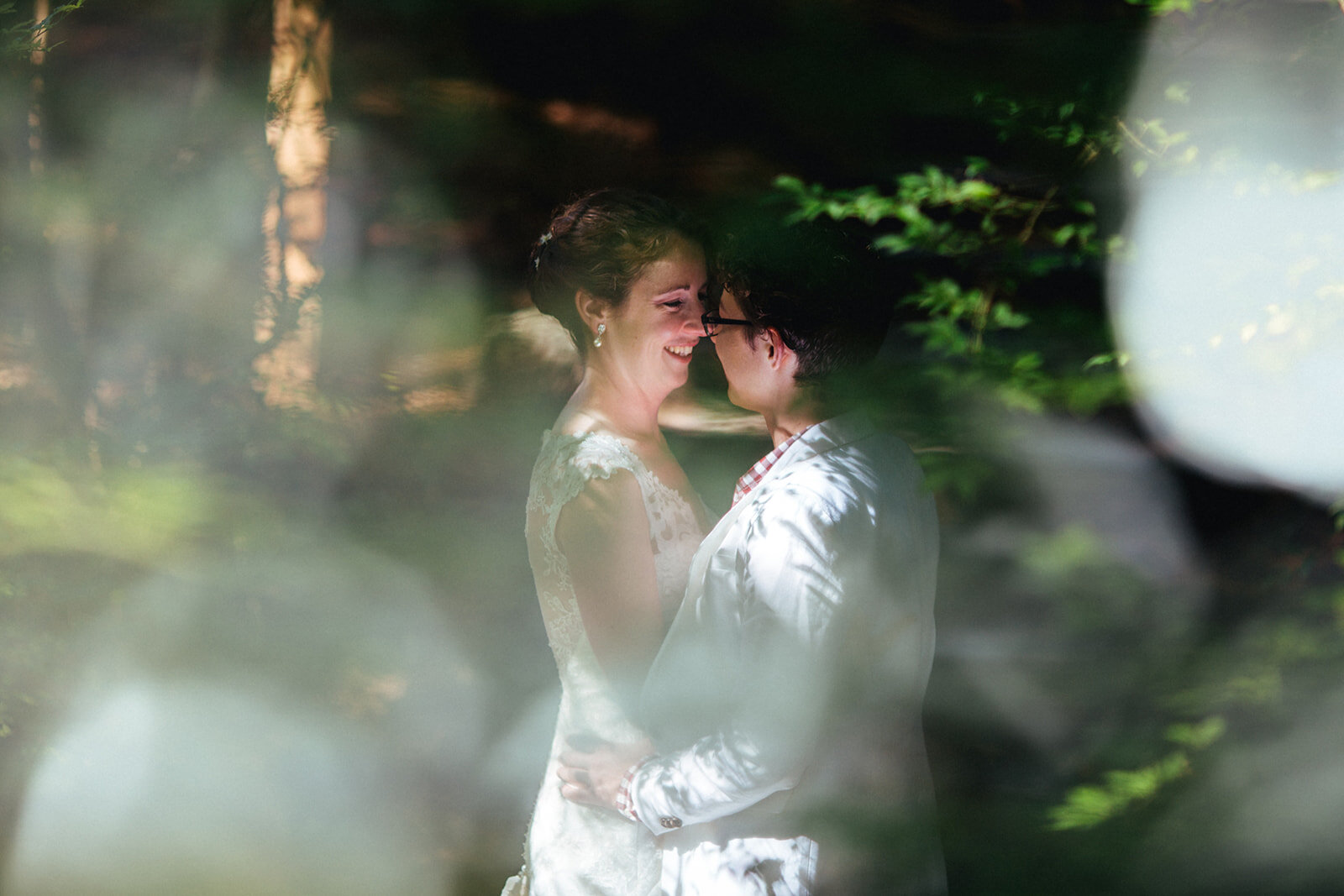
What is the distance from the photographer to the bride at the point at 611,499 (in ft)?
4.08

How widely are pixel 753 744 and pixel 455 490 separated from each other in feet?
2.09

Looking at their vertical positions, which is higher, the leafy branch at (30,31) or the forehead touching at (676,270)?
the leafy branch at (30,31)

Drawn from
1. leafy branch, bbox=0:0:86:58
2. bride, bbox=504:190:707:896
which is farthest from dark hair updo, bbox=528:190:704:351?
leafy branch, bbox=0:0:86:58

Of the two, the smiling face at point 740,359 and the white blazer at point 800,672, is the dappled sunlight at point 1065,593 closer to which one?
the white blazer at point 800,672

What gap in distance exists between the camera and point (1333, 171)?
0.98 meters

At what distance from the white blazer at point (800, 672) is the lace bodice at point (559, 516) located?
5 cm

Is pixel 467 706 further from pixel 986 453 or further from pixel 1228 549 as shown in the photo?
pixel 1228 549

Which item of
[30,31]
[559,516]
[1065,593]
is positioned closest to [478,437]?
[559,516]

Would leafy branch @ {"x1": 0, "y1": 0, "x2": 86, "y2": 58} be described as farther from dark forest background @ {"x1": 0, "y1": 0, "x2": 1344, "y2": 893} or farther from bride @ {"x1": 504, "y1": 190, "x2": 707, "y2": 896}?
bride @ {"x1": 504, "y1": 190, "x2": 707, "y2": 896}

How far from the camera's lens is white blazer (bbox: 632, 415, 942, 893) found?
1087 millimetres

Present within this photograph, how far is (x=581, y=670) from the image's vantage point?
1296 mm

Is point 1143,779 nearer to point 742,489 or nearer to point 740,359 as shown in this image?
point 742,489

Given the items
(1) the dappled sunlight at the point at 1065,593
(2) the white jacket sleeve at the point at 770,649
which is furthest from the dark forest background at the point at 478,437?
(2) the white jacket sleeve at the point at 770,649

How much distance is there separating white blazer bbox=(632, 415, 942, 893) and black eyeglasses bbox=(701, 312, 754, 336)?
0.19 meters
